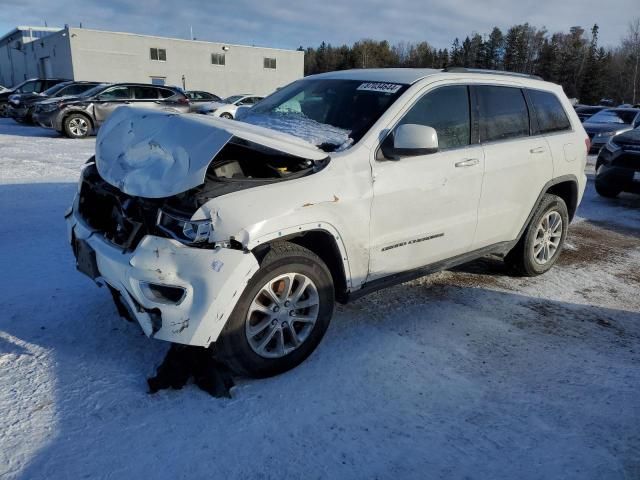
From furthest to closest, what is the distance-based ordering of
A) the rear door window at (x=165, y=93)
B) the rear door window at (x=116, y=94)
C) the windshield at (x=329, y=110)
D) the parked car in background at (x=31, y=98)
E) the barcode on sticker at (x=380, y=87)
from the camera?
the parked car in background at (x=31, y=98) → the rear door window at (x=165, y=93) → the rear door window at (x=116, y=94) → the barcode on sticker at (x=380, y=87) → the windshield at (x=329, y=110)

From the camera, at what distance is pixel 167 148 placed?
9.59 ft

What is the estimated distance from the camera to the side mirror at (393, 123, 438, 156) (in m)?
3.23

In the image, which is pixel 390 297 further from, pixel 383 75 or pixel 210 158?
pixel 210 158

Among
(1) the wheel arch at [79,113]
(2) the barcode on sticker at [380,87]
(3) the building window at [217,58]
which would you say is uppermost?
(3) the building window at [217,58]

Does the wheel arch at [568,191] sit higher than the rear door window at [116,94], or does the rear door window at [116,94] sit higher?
the rear door window at [116,94]

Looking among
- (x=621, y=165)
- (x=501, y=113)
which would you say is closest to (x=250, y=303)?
(x=501, y=113)

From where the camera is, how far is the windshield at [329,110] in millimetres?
3426

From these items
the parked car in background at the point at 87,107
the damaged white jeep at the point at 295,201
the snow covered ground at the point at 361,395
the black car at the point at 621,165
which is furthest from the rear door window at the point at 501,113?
the parked car in background at the point at 87,107

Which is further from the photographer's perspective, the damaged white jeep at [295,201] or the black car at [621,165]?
the black car at [621,165]

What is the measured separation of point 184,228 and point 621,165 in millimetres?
8255

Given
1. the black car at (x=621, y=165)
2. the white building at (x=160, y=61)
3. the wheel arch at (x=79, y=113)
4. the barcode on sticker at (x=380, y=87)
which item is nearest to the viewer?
the barcode on sticker at (x=380, y=87)

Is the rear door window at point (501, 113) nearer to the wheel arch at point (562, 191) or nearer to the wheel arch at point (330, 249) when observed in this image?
the wheel arch at point (562, 191)

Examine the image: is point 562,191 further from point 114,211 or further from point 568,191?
point 114,211

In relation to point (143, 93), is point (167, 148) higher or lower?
higher
